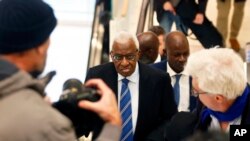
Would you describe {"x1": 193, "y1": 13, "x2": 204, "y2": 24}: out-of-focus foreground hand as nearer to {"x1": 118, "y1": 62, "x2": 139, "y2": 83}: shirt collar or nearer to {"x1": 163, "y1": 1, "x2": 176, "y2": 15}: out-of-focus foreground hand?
{"x1": 163, "y1": 1, "x2": 176, "y2": 15}: out-of-focus foreground hand

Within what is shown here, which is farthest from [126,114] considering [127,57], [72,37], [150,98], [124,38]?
[72,37]

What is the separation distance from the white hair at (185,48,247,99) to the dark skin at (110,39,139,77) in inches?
→ 33.9

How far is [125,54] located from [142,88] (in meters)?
0.30

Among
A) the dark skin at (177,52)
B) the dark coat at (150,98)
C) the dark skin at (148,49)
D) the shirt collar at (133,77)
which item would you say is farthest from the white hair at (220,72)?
the dark skin at (148,49)

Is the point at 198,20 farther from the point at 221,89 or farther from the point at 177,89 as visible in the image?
the point at 221,89

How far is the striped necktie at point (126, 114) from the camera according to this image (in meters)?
3.36

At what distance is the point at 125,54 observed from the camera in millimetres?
3662

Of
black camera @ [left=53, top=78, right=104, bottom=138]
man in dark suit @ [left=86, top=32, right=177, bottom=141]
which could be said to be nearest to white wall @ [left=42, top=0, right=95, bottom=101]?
man in dark suit @ [left=86, top=32, right=177, bottom=141]

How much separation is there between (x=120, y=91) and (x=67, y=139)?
178cm

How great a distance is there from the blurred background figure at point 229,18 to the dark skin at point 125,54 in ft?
13.2

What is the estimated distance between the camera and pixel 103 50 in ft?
23.0

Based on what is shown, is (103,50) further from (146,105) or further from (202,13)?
(146,105)

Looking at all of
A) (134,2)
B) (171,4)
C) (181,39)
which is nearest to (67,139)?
(181,39)

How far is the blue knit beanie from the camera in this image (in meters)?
1.86
